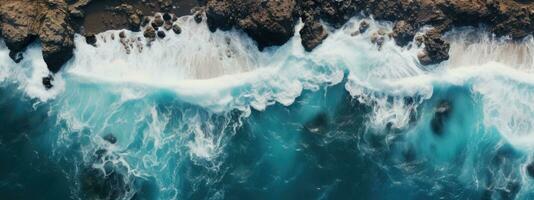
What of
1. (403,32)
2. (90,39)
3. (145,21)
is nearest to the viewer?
(90,39)

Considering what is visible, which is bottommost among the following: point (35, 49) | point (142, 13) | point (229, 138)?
point (229, 138)

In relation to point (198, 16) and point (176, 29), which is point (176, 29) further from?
point (198, 16)

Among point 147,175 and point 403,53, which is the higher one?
point 403,53

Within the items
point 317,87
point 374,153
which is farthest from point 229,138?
point 374,153

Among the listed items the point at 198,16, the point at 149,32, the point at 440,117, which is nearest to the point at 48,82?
the point at 149,32

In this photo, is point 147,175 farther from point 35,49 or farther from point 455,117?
point 455,117
